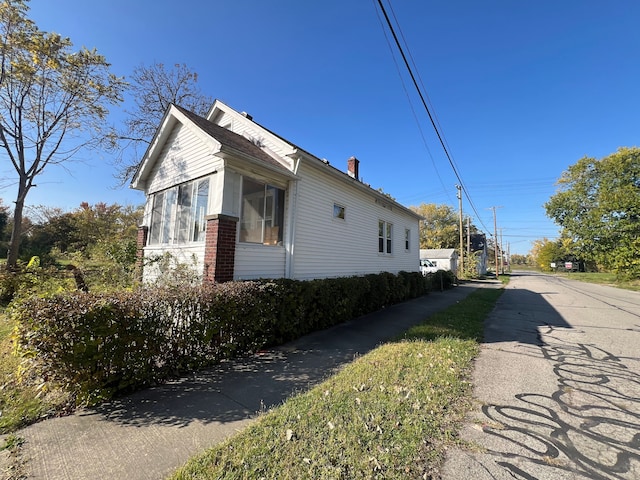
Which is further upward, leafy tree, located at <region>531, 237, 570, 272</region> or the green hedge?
leafy tree, located at <region>531, 237, 570, 272</region>

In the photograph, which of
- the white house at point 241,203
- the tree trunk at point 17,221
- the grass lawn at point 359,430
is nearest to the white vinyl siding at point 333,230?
the white house at point 241,203

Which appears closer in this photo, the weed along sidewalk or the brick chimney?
the weed along sidewalk

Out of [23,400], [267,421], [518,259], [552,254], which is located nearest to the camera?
[267,421]

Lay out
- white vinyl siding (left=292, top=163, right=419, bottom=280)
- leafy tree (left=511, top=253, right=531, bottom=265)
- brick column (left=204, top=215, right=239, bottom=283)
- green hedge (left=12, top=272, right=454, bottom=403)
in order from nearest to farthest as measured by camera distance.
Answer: green hedge (left=12, top=272, right=454, bottom=403) → brick column (left=204, top=215, right=239, bottom=283) → white vinyl siding (left=292, top=163, right=419, bottom=280) → leafy tree (left=511, top=253, right=531, bottom=265)

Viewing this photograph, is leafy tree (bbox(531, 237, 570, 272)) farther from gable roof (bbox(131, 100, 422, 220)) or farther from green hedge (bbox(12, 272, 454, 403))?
green hedge (bbox(12, 272, 454, 403))

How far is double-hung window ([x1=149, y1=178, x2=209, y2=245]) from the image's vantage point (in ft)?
23.4

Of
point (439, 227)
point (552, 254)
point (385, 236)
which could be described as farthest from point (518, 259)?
point (385, 236)

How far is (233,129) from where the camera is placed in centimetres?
998

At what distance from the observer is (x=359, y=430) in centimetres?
262

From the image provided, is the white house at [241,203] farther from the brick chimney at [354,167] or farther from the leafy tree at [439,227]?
the leafy tree at [439,227]

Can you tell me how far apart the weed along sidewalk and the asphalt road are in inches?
12.2

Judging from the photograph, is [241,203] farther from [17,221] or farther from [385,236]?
[17,221]

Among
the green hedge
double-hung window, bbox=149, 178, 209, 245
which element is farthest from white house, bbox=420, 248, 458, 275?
the green hedge

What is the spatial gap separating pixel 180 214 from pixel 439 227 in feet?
165
